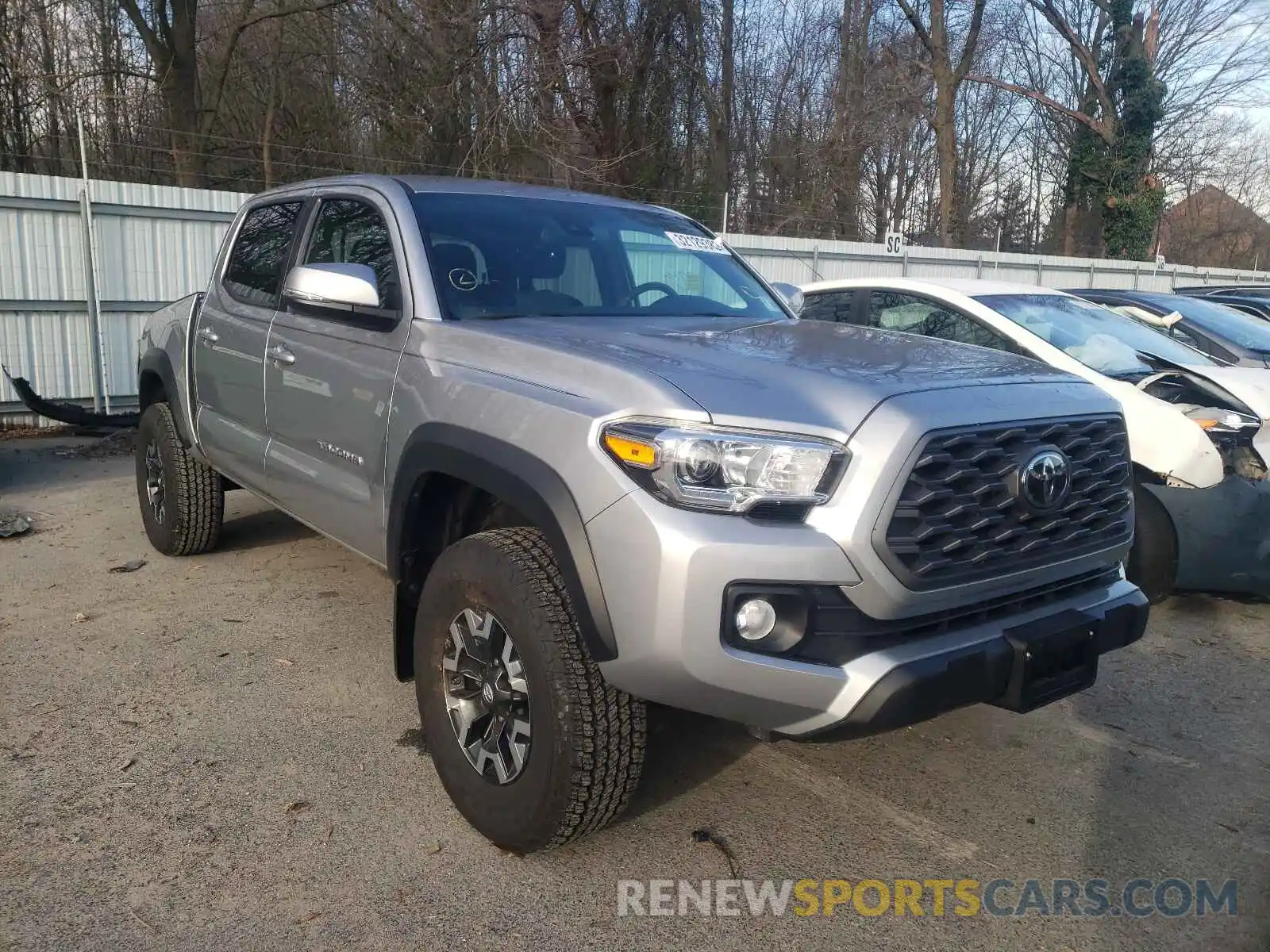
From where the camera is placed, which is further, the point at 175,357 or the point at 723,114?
the point at 723,114

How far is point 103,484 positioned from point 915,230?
1060 inches

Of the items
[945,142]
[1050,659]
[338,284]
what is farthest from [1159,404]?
[945,142]

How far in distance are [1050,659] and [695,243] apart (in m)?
2.48

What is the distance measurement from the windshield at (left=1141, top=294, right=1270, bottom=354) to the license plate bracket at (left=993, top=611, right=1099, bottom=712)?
6002mm

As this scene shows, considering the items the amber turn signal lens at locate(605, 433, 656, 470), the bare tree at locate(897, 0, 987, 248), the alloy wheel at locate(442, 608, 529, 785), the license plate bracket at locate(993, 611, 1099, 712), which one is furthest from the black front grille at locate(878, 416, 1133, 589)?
the bare tree at locate(897, 0, 987, 248)

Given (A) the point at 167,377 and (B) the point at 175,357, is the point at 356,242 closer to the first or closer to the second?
(B) the point at 175,357

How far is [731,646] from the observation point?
2.46 meters

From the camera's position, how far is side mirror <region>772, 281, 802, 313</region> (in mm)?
4668

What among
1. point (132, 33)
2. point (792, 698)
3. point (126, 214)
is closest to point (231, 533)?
point (792, 698)

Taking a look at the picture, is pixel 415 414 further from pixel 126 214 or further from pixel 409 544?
pixel 126 214

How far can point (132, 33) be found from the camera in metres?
17.3

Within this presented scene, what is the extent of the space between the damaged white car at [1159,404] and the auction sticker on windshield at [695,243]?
1663 millimetres

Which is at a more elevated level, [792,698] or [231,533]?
[792,698]

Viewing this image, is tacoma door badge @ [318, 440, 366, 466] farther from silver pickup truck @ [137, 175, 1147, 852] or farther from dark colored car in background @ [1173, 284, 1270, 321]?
dark colored car in background @ [1173, 284, 1270, 321]
